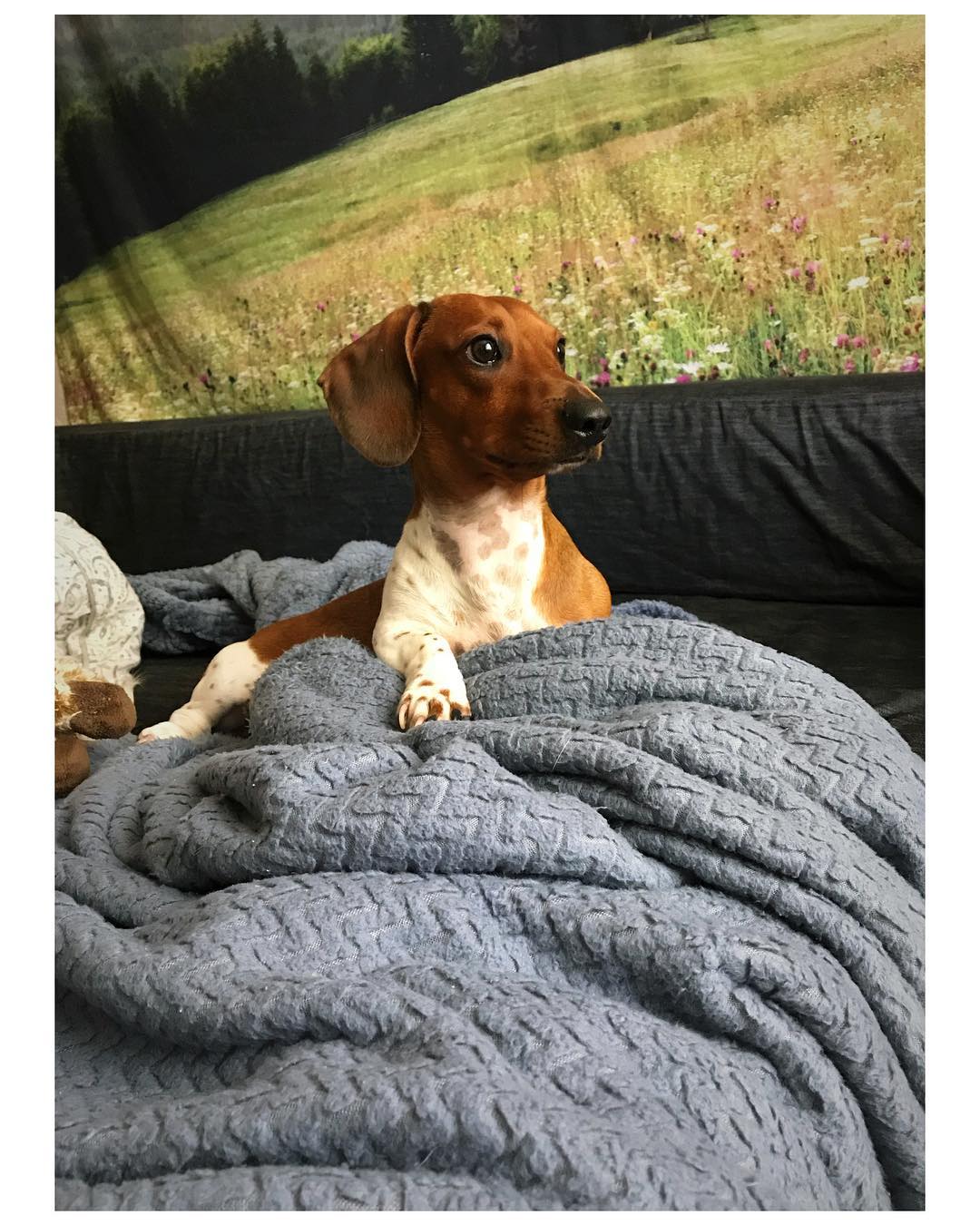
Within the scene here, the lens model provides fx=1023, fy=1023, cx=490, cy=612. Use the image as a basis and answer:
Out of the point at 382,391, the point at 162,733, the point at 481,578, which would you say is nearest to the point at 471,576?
the point at 481,578

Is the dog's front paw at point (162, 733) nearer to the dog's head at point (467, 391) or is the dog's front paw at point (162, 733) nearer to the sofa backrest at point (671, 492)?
the dog's head at point (467, 391)

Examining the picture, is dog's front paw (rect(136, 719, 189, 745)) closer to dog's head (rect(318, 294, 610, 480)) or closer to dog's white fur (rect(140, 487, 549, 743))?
dog's white fur (rect(140, 487, 549, 743))

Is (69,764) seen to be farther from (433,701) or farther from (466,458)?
(466,458)

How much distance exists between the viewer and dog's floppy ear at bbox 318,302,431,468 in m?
1.36

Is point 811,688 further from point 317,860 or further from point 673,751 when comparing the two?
point 317,860

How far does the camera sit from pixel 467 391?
1.33m

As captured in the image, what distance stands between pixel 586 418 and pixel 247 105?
7.95 ft

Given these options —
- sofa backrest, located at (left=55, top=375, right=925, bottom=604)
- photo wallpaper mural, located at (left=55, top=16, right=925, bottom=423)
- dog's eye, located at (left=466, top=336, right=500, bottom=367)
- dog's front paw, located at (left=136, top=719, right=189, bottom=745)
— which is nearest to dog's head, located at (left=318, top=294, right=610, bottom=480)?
dog's eye, located at (left=466, top=336, right=500, bottom=367)

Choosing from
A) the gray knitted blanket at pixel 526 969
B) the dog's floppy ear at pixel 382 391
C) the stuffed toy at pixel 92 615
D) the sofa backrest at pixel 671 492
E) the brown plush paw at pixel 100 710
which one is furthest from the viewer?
the sofa backrest at pixel 671 492

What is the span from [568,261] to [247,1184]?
2.65 metres

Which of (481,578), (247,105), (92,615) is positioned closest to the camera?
(481,578)

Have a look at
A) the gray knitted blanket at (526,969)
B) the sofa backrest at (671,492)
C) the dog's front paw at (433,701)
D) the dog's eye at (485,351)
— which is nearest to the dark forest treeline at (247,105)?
the sofa backrest at (671,492)

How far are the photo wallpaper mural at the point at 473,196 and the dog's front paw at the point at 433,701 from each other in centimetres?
157

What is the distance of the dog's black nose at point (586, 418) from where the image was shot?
3.99ft
